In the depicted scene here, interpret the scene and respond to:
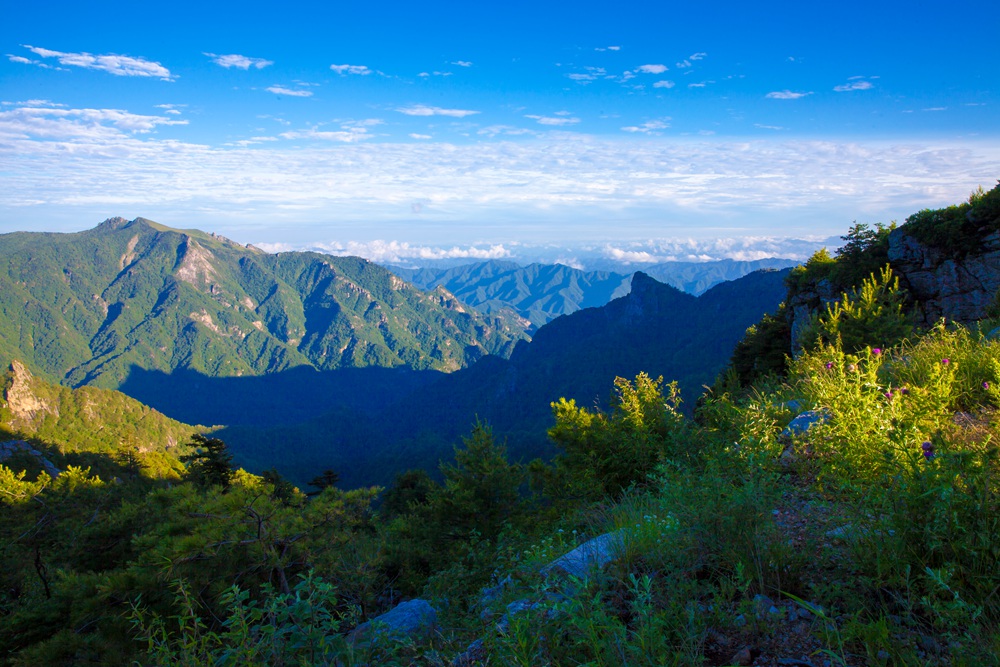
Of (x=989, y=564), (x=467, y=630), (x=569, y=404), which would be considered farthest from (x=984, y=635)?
(x=569, y=404)

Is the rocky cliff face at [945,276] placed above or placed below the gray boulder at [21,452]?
above

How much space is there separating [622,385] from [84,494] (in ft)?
75.1

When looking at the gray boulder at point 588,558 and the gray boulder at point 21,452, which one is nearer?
the gray boulder at point 588,558

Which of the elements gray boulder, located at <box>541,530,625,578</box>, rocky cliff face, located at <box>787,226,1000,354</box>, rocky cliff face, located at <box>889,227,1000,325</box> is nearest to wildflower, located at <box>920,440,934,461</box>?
gray boulder, located at <box>541,530,625,578</box>

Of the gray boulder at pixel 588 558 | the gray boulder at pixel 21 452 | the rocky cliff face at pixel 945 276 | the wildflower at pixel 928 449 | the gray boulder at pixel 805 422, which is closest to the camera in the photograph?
the wildflower at pixel 928 449

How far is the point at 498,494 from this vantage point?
18.8 meters

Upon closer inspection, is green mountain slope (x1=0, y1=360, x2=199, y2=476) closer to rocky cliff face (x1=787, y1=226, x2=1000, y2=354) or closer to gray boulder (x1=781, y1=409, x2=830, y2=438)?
rocky cliff face (x1=787, y1=226, x2=1000, y2=354)

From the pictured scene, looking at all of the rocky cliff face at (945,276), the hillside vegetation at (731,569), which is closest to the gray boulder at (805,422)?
the hillside vegetation at (731,569)

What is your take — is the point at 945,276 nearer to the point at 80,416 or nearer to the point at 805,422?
the point at 805,422

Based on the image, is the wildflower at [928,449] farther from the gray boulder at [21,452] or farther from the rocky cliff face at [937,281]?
the gray boulder at [21,452]

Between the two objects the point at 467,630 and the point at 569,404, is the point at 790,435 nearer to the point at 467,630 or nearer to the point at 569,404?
the point at 467,630

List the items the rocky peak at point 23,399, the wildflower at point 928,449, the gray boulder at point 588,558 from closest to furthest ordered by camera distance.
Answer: the wildflower at point 928,449
the gray boulder at point 588,558
the rocky peak at point 23,399

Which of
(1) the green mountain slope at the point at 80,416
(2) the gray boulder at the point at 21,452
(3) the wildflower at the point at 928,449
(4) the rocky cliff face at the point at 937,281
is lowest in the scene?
(1) the green mountain slope at the point at 80,416

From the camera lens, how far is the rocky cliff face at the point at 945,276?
2116 cm
